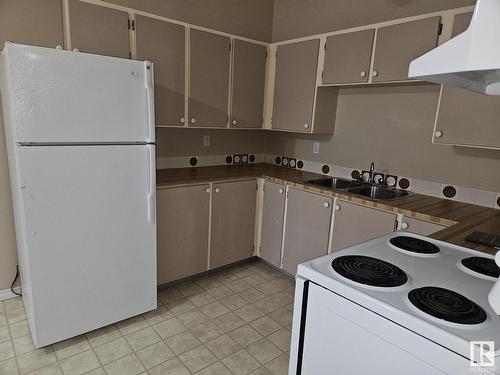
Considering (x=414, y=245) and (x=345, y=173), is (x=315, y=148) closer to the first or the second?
(x=345, y=173)

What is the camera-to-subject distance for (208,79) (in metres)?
2.75

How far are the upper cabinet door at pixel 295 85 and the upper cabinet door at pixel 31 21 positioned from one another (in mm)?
1793

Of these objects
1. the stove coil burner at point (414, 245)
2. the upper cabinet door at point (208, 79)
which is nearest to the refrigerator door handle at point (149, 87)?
the upper cabinet door at point (208, 79)

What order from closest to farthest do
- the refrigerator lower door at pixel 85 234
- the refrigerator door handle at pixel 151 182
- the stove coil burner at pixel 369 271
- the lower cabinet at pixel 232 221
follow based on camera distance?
the stove coil burner at pixel 369 271 → the refrigerator lower door at pixel 85 234 → the refrigerator door handle at pixel 151 182 → the lower cabinet at pixel 232 221

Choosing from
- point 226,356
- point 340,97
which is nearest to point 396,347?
point 226,356

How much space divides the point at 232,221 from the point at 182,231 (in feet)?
1.61

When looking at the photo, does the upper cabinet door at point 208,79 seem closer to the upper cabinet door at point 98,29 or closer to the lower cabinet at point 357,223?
the upper cabinet door at point 98,29

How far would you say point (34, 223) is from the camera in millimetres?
1747

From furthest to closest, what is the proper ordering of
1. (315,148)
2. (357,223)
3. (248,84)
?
(315,148) → (248,84) → (357,223)

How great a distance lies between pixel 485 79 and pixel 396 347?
2.89ft

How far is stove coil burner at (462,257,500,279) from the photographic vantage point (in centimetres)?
114

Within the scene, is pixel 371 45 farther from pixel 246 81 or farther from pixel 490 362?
pixel 490 362

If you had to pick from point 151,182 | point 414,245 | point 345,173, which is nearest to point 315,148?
point 345,173

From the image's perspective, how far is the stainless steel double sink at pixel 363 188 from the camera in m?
2.62
